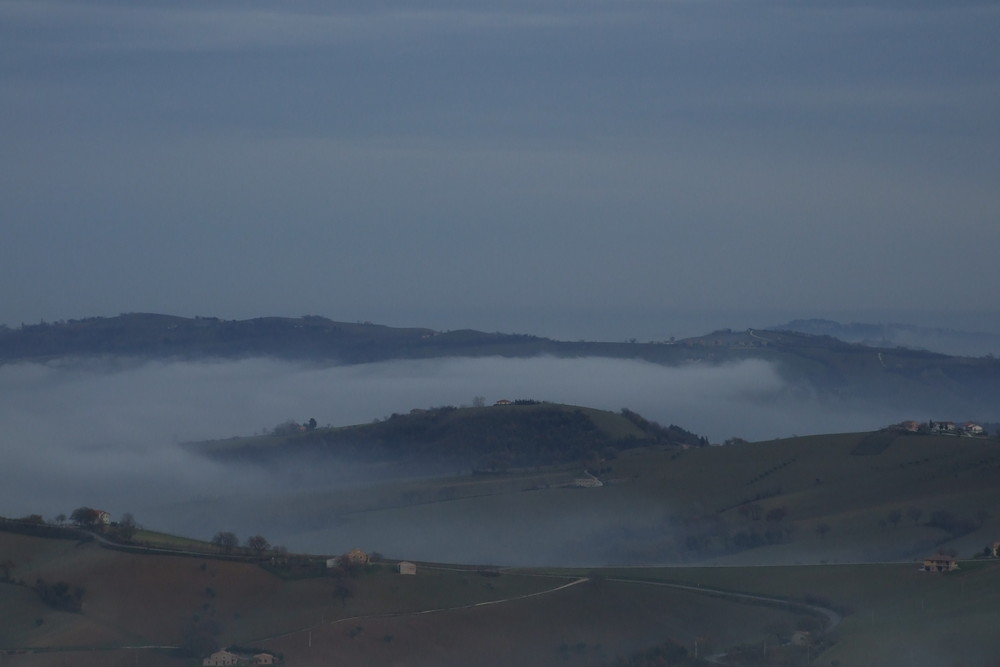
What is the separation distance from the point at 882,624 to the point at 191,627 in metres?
27.3

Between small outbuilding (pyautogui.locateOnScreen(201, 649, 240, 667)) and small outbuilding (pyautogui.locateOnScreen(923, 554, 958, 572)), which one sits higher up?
small outbuilding (pyautogui.locateOnScreen(923, 554, 958, 572))

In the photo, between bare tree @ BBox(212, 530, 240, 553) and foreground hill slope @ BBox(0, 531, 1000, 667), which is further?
bare tree @ BBox(212, 530, 240, 553)

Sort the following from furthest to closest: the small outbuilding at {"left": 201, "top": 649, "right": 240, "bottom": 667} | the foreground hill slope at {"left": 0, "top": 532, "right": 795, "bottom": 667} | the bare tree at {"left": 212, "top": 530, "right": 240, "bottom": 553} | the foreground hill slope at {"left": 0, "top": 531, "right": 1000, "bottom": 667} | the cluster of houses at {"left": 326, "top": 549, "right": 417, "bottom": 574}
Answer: the bare tree at {"left": 212, "top": 530, "right": 240, "bottom": 553} < the cluster of houses at {"left": 326, "top": 549, "right": 417, "bottom": 574} < the foreground hill slope at {"left": 0, "top": 532, "right": 795, "bottom": 667} < the foreground hill slope at {"left": 0, "top": 531, "right": 1000, "bottom": 667} < the small outbuilding at {"left": 201, "top": 649, "right": 240, "bottom": 667}

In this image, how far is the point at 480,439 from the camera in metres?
143

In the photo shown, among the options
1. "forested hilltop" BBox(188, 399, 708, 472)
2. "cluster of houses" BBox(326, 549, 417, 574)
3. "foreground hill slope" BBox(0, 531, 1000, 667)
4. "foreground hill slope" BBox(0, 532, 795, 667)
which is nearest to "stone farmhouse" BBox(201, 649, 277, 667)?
"foreground hill slope" BBox(0, 532, 795, 667)

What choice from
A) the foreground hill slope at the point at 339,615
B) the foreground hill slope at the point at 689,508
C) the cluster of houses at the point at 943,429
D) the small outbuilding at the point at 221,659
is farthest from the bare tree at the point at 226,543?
the cluster of houses at the point at 943,429

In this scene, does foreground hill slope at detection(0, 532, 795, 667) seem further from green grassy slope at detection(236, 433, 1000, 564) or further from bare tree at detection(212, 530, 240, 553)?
green grassy slope at detection(236, 433, 1000, 564)

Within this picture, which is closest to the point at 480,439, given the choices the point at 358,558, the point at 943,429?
the point at 943,429

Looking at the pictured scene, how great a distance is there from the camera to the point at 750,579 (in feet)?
249

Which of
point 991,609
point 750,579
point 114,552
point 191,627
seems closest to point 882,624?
point 991,609

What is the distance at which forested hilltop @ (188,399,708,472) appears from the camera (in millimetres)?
136000

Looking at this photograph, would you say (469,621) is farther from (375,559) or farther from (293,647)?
(375,559)

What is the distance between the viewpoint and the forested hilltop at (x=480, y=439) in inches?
5354

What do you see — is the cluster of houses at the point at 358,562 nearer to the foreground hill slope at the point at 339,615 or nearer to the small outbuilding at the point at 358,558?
the small outbuilding at the point at 358,558
